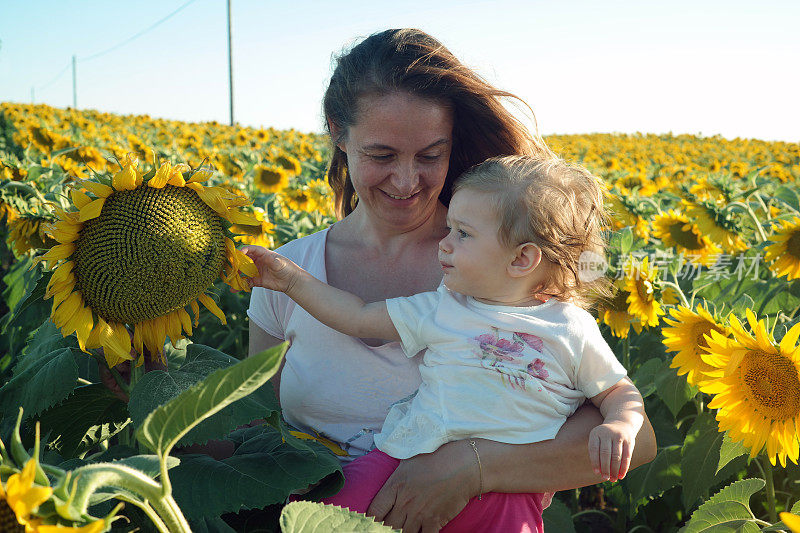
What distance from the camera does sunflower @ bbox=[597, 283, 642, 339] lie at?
289cm

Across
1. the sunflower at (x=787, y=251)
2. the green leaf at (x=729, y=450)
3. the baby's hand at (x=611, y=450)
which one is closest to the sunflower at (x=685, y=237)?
the sunflower at (x=787, y=251)

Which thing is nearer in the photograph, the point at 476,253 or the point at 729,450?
the point at 476,253

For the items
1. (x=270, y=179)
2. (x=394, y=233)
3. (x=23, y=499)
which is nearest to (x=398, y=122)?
(x=394, y=233)

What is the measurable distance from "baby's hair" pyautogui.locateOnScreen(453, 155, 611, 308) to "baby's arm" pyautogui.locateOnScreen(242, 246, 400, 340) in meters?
0.35

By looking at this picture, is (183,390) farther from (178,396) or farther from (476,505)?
(476,505)

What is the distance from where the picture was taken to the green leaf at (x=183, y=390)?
1.18 metres

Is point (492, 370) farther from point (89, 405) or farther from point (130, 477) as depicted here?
point (130, 477)

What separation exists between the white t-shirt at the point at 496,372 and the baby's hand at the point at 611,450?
0.17 meters

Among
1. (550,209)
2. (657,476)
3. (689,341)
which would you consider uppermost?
(550,209)

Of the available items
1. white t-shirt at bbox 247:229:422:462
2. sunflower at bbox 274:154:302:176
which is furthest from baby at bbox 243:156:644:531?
sunflower at bbox 274:154:302:176

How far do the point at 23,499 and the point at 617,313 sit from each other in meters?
2.58

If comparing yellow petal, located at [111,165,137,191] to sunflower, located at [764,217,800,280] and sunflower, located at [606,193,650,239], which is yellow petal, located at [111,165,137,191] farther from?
sunflower, located at [606,193,650,239]

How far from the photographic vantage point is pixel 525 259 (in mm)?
1744

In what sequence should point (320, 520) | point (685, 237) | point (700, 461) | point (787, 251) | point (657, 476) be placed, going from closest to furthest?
point (320, 520)
point (700, 461)
point (657, 476)
point (787, 251)
point (685, 237)
